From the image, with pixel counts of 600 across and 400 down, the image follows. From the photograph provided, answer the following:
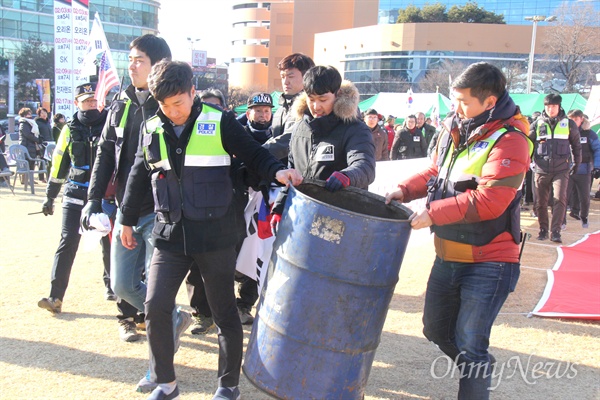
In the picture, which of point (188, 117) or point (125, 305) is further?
point (125, 305)

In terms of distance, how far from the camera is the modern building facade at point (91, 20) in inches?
2205

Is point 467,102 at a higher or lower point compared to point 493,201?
higher

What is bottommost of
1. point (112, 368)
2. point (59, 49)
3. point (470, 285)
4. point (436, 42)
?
point (112, 368)

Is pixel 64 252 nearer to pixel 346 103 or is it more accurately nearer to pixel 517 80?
pixel 346 103

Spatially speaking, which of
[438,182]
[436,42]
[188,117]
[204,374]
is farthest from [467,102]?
[436,42]

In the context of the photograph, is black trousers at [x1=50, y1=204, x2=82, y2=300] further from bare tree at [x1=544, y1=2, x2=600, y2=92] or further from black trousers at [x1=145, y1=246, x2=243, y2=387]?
bare tree at [x1=544, y1=2, x2=600, y2=92]

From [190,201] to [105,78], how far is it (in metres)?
8.57

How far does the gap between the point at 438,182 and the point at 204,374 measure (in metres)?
2.00

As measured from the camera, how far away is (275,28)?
310 ft

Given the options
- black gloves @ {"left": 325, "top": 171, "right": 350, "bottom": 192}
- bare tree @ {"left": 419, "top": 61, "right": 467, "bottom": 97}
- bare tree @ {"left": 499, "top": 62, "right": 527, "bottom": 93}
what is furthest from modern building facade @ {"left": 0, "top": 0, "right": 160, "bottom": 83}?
black gloves @ {"left": 325, "top": 171, "right": 350, "bottom": 192}

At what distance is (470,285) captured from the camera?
10.1ft

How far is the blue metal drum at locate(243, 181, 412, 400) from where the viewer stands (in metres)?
2.75

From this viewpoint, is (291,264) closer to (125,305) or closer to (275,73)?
(125,305)

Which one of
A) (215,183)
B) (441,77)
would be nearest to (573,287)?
(215,183)
